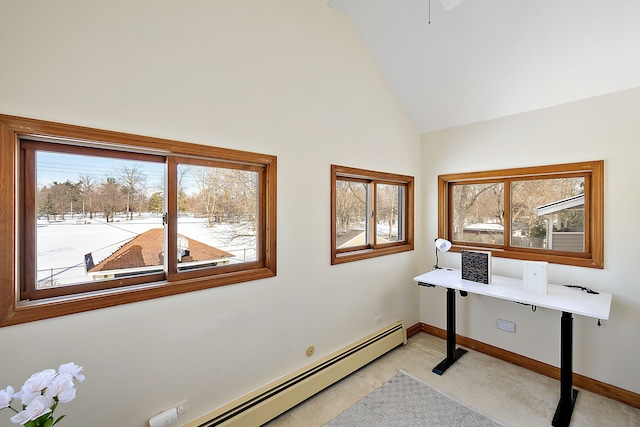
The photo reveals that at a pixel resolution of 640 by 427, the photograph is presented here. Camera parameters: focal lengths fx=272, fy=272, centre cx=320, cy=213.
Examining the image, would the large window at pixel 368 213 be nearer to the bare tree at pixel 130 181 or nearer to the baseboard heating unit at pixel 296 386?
the baseboard heating unit at pixel 296 386

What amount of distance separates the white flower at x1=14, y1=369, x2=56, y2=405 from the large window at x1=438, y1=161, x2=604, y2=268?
327cm

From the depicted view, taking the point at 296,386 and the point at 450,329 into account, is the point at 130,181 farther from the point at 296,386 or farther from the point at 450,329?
the point at 450,329

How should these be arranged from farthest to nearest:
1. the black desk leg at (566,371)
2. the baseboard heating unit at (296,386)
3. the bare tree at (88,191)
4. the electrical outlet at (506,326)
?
the electrical outlet at (506,326), the black desk leg at (566,371), the baseboard heating unit at (296,386), the bare tree at (88,191)

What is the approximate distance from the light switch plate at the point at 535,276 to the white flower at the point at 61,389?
2884mm

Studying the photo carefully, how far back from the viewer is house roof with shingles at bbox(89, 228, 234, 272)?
1508 millimetres

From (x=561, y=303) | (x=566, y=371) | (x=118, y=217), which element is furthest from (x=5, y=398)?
(x=566, y=371)

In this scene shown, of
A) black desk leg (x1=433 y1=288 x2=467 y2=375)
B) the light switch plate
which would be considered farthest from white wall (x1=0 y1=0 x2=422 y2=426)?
the light switch plate

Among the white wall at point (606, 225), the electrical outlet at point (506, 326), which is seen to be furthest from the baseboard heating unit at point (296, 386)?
the white wall at point (606, 225)

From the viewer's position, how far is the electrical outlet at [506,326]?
2.68m

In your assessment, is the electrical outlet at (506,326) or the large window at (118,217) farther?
the electrical outlet at (506,326)

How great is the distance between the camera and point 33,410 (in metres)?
0.84

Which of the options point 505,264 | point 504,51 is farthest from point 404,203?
point 504,51

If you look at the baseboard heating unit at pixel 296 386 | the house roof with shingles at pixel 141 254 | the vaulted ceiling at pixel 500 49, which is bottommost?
the baseboard heating unit at pixel 296 386

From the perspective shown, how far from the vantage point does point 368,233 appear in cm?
296
